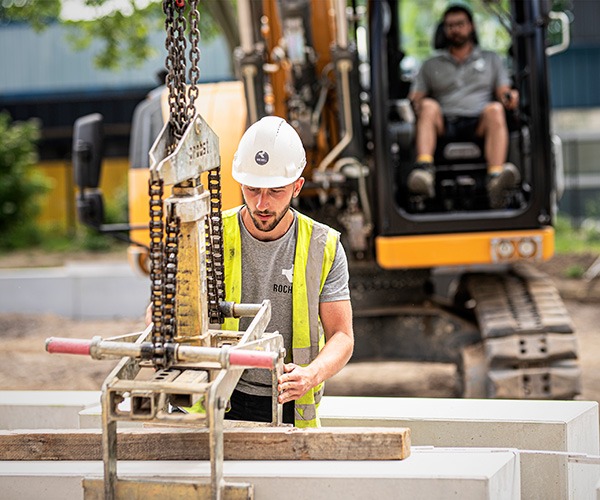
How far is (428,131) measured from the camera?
310 inches

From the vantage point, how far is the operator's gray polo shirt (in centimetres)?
812

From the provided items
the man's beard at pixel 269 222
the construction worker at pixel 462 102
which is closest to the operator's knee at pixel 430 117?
the construction worker at pixel 462 102

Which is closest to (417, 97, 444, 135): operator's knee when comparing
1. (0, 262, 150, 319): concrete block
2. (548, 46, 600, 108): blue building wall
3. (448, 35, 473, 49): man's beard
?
(448, 35, 473, 49): man's beard

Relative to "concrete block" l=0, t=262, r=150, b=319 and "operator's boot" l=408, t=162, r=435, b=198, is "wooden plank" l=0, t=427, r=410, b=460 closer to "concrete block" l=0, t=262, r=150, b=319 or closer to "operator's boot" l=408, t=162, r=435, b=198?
"operator's boot" l=408, t=162, r=435, b=198

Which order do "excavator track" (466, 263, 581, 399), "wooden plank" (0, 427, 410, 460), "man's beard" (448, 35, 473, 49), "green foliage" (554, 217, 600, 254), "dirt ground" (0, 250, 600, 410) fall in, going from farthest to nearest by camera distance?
1. "green foliage" (554, 217, 600, 254)
2. "dirt ground" (0, 250, 600, 410)
3. "man's beard" (448, 35, 473, 49)
4. "excavator track" (466, 263, 581, 399)
5. "wooden plank" (0, 427, 410, 460)

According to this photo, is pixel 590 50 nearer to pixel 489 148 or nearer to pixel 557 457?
pixel 489 148

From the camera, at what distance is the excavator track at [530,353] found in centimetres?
742

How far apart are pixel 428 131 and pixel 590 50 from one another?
695 inches

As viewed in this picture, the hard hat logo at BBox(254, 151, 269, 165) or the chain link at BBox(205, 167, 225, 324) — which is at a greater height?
the hard hat logo at BBox(254, 151, 269, 165)

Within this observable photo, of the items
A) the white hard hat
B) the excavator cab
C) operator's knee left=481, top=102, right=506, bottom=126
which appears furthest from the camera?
operator's knee left=481, top=102, right=506, bottom=126

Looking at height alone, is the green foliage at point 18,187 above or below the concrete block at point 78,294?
above

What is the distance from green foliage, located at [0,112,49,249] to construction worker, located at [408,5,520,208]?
13221 millimetres

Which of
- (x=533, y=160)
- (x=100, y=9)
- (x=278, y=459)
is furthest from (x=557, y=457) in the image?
(x=100, y=9)

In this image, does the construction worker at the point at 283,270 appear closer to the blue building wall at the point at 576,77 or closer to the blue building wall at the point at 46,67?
the blue building wall at the point at 576,77
